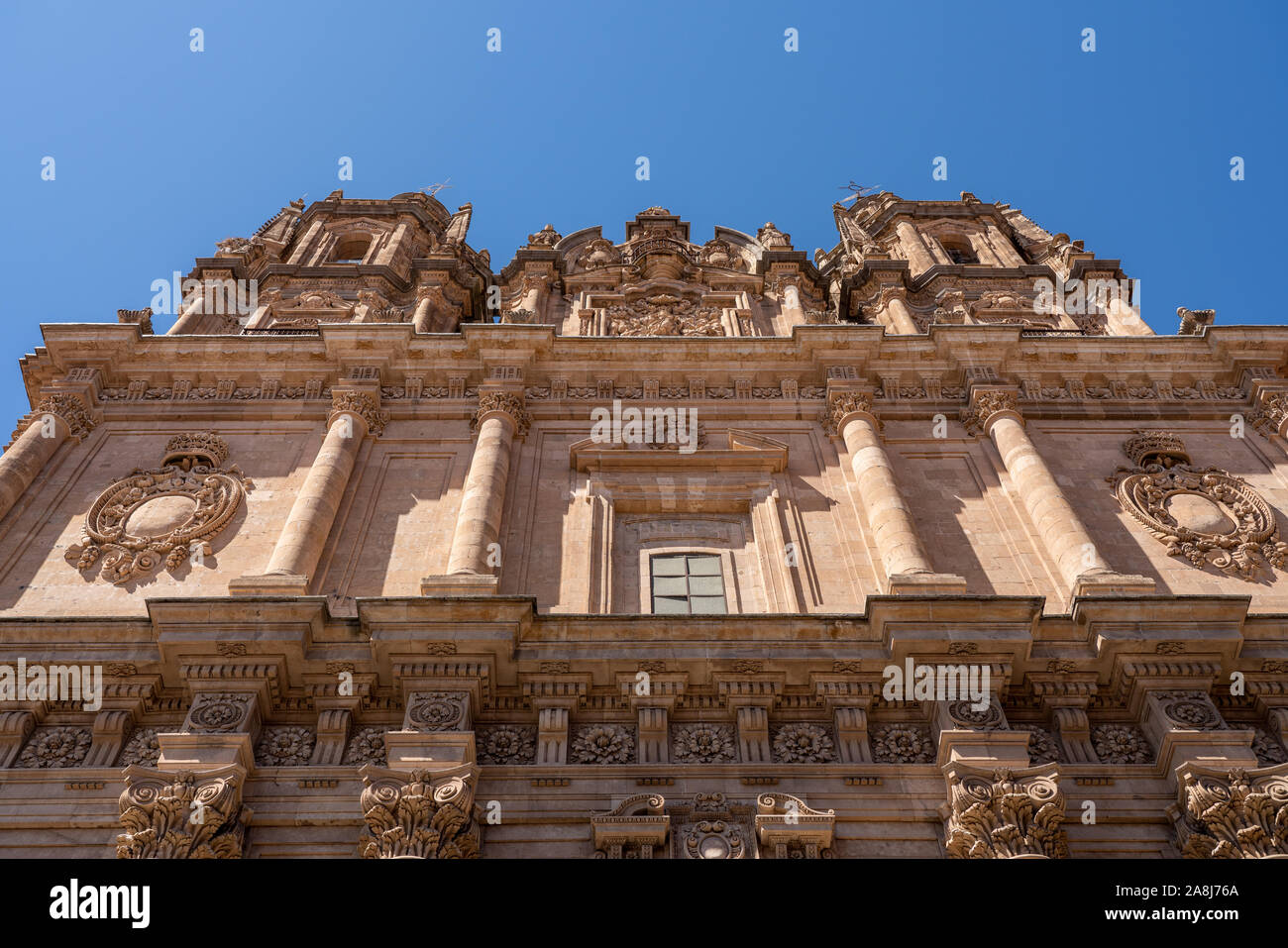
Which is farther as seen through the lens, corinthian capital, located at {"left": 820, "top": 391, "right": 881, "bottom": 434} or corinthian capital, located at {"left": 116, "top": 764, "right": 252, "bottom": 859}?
corinthian capital, located at {"left": 820, "top": 391, "right": 881, "bottom": 434}

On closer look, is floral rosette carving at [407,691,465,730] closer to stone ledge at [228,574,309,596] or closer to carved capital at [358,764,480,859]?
carved capital at [358,764,480,859]

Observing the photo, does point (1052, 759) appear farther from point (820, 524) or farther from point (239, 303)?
point (239, 303)

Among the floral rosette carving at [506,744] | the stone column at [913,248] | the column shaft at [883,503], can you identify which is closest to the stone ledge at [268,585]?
the floral rosette carving at [506,744]

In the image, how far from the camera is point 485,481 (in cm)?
1611

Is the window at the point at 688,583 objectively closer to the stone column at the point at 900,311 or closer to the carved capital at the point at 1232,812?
the carved capital at the point at 1232,812

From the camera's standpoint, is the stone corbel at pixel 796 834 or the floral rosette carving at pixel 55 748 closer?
the stone corbel at pixel 796 834

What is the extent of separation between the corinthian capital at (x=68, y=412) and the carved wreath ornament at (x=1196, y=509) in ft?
55.0

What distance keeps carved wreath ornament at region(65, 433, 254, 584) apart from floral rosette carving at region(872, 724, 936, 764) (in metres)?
9.74

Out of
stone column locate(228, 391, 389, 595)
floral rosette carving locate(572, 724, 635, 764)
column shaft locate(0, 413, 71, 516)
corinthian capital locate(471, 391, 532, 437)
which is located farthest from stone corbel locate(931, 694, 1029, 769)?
column shaft locate(0, 413, 71, 516)

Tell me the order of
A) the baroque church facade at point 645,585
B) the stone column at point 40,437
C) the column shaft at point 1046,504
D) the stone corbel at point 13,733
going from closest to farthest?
the baroque church facade at point 645,585 → the stone corbel at point 13,733 → the column shaft at point 1046,504 → the stone column at point 40,437

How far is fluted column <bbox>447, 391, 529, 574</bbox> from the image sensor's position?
14641 mm

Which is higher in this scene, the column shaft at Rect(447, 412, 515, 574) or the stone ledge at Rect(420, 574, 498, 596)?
the column shaft at Rect(447, 412, 515, 574)

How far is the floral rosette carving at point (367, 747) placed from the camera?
40.1 feet
